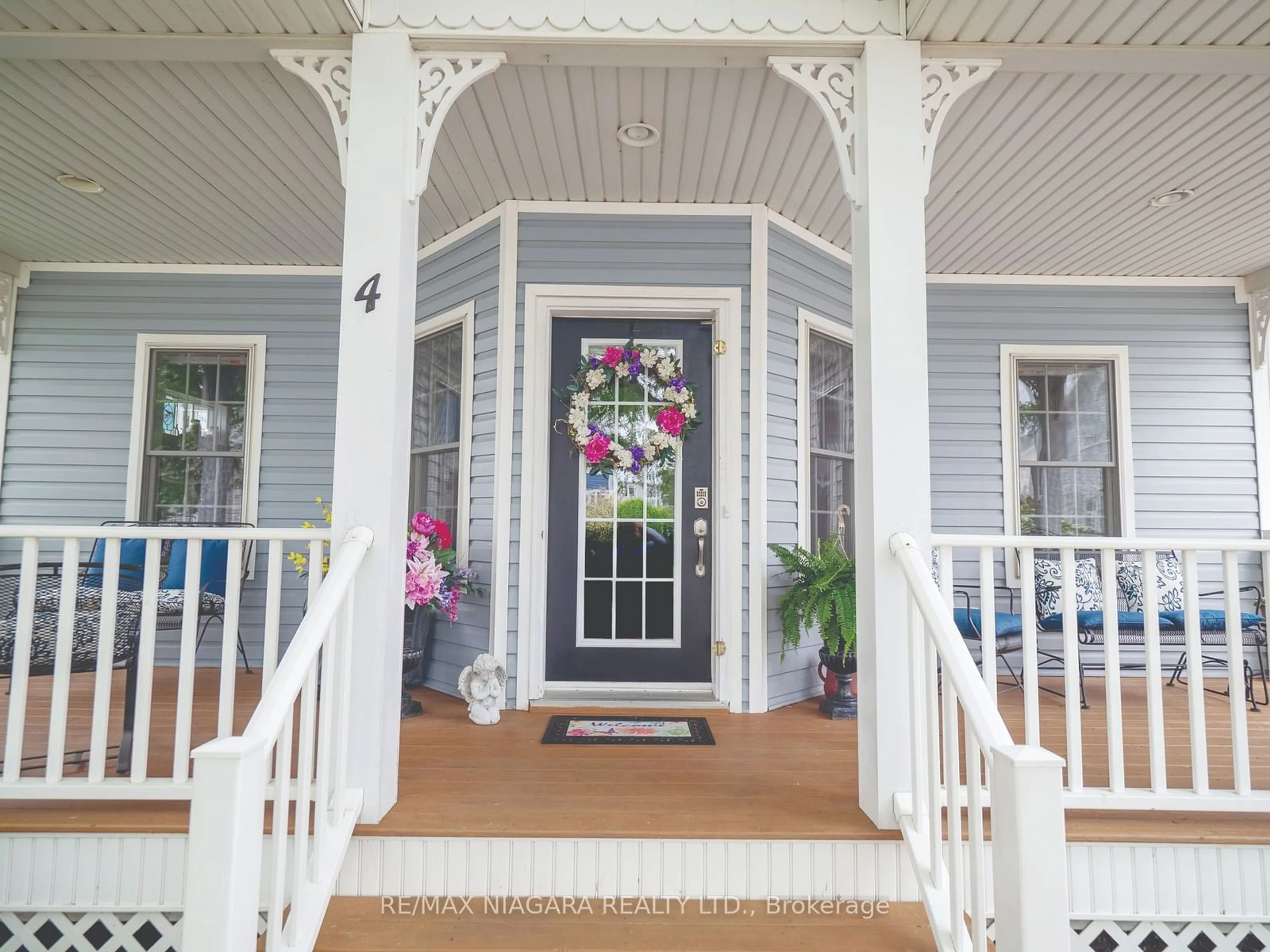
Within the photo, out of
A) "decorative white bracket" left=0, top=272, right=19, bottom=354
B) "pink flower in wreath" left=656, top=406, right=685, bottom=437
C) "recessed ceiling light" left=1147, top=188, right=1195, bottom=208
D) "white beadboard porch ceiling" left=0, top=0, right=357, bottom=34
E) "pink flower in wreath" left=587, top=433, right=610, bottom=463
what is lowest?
"pink flower in wreath" left=587, top=433, right=610, bottom=463

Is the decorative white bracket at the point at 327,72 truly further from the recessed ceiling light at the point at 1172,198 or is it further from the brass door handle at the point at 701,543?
the recessed ceiling light at the point at 1172,198

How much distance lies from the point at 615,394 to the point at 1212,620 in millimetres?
3508

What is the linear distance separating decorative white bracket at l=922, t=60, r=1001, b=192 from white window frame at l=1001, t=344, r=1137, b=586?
269 cm

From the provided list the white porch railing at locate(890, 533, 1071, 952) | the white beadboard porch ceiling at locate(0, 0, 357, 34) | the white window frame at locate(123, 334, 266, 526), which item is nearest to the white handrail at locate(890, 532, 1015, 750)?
the white porch railing at locate(890, 533, 1071, 952)

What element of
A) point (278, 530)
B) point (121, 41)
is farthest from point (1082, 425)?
point (121, 41)

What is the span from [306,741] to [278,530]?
0.60 meters

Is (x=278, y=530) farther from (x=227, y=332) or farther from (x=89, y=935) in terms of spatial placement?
(x=227, y=332)

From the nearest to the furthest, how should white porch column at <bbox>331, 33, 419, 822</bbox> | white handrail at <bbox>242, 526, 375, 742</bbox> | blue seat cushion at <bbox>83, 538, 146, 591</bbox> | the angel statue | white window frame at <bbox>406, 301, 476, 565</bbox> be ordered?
white handrail at <bbox>242, 526, 375, 742</bbox> < white porch column at <bbox>331, 33, 419, 822</bbox> < the angel statue < blue seat cushion at <bbox>83, 538, 146, 591</bbox> < white window frame at <bbox>406, 301, 476, 565</bbox>

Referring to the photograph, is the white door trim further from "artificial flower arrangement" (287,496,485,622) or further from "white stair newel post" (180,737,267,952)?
"white stair newel post" (180,737,267,952)

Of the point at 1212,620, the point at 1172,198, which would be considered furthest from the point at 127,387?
the point at 1212,620

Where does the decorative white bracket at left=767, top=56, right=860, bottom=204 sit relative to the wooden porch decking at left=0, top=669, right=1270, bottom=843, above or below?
above

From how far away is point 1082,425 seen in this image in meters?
4.76

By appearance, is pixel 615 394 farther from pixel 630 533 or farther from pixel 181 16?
pixel 181 16

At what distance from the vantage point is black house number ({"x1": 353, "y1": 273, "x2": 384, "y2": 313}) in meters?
2.27
